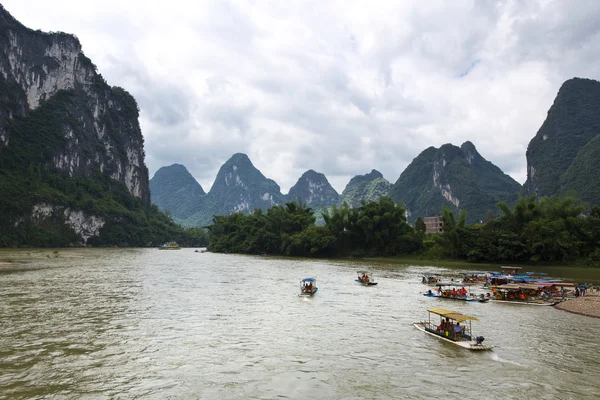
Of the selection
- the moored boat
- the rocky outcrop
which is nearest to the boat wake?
the moored boat

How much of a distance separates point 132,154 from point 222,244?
9534 centimetres

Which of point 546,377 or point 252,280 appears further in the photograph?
point 252,280

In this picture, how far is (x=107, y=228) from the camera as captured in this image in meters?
119

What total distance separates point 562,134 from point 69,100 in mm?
165822

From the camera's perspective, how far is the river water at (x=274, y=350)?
1091cm

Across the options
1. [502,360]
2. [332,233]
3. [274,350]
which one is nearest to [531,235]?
[332,233]

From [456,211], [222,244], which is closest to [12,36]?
[222,244]

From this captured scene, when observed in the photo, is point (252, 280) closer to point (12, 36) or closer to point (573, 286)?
point (573, 286)

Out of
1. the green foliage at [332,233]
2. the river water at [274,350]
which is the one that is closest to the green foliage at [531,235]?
the green foliage at [332,233]

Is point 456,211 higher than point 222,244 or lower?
higher

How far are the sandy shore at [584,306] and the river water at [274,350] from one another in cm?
80

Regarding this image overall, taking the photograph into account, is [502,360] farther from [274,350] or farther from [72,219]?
[72,219]

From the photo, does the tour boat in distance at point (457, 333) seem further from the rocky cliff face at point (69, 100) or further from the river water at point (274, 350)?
A: the rocky cliff face at point (69, 100)

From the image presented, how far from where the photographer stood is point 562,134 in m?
138
